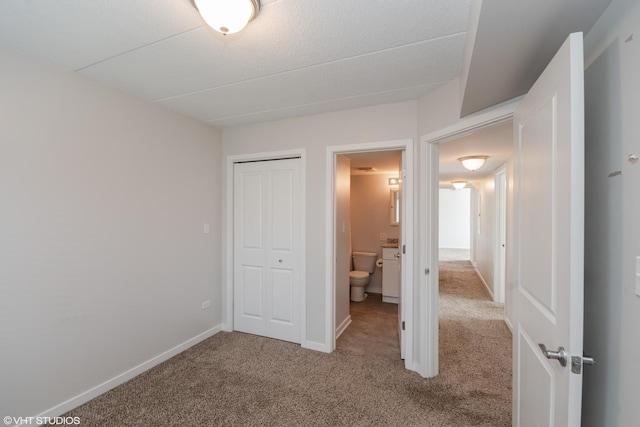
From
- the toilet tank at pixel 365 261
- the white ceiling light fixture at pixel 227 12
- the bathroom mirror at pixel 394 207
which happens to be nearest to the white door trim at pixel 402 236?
the white ceiling light fixture at pixel 227 12

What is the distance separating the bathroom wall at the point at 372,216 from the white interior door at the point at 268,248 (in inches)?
93.1

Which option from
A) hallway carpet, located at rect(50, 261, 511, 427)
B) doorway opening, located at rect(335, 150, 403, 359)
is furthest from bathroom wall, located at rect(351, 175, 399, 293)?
hallway carpet, located at rect(50, 261, 511, 427)

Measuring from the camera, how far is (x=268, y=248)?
314 cm

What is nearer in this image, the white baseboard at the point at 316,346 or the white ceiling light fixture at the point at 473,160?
the white baseboard at the point at 316,346

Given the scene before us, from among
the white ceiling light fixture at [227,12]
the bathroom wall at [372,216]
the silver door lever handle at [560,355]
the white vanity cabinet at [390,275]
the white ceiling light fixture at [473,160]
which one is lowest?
A: the white vanity cabinet at [390,275]

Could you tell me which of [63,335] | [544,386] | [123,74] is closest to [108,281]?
[63,335]

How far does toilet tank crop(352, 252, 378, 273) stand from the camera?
4.85m

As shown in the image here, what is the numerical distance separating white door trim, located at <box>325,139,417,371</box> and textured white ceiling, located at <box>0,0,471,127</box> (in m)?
0.44

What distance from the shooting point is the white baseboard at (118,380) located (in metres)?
1.91

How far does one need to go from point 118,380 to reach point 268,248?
65.8 inches

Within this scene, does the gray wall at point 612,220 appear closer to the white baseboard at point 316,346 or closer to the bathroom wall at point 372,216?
the white baseboard at point 316,346

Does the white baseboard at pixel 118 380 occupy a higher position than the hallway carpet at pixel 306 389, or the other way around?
the white baseboard at pixel 118 380

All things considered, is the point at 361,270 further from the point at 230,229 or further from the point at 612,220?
the point at 612,220

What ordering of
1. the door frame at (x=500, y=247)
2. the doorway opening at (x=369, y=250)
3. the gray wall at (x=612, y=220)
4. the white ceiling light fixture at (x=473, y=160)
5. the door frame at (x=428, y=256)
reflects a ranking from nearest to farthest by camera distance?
the gray wall at (x=612, y=220) → the door frame at (x=428, y=256) → the doorway opening at (x=369, y=250) → the white ceiling light fixture at (x=473, y=160) → the door frame at (x=500, y=247)
